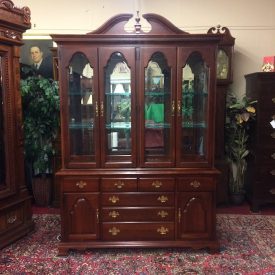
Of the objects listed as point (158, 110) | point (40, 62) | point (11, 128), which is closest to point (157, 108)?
point (158, 110)

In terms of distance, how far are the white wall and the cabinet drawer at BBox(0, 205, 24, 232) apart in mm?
2249

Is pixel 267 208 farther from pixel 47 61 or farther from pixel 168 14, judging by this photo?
pixel 47 61

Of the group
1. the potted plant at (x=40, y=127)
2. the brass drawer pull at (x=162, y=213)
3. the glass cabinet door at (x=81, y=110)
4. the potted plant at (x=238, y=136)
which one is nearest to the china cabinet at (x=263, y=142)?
the potted plant at (x=238, y=136)

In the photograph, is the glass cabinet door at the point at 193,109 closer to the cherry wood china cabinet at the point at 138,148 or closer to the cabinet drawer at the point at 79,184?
the cherry wood china cabinet at the point at 138,148

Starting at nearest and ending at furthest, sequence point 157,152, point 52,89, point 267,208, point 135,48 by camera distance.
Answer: point 135,48 < point 157,152 < point 52,89 < point 267,208

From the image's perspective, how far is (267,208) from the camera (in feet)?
12.3

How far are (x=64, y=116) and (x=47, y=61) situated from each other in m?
1.66

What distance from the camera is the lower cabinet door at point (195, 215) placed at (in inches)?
104

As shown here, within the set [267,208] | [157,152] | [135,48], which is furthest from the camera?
[267,208]

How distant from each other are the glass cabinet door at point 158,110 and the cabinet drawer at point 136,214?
0.41m

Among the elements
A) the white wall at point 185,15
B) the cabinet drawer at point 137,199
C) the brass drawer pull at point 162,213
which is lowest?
the brass drawer pull at point 162,213

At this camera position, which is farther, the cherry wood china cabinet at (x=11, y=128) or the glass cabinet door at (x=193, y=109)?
the cherry wood china cabinet at (x=11, y=128)

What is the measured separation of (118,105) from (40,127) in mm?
1337

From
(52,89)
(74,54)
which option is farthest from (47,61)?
(74,54)
